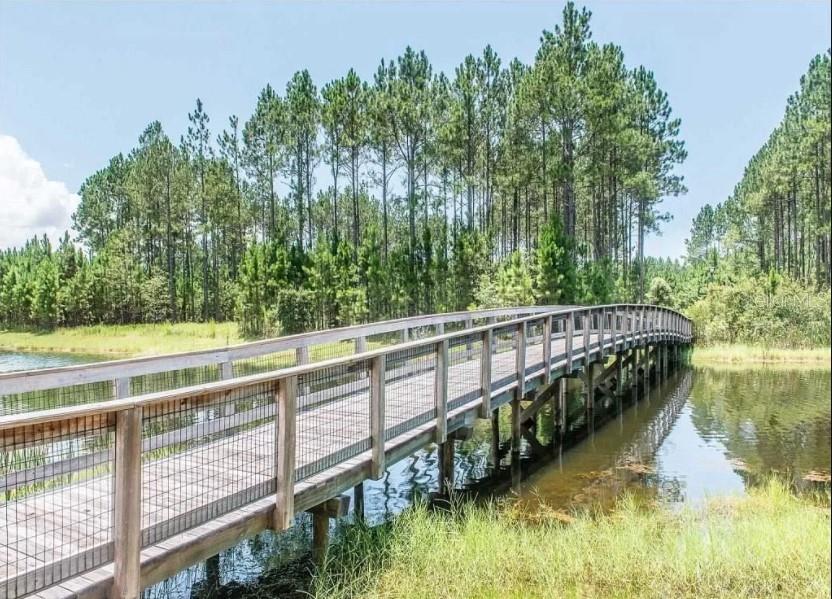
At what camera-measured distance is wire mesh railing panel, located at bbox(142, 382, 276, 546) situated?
3.60 m

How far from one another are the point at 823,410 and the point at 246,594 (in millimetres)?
4513

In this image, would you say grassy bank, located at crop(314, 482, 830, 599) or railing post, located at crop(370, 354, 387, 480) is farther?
railing post, located at crop(370, 354, 387, 480)

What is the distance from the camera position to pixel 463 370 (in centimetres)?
741

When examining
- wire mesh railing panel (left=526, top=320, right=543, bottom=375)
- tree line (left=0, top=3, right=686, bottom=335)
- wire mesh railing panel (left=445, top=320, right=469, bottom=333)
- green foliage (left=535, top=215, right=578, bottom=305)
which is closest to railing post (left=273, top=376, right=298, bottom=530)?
wire mesh railing panel (left=526, top=320, right=543, bottom=375)

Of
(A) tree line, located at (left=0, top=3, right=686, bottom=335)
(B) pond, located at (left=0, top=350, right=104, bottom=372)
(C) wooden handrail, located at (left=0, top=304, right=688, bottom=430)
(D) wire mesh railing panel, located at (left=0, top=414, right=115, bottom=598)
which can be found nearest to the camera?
(C) wooden handrail, located at (left=0, top=304, right=688, bottom=430)

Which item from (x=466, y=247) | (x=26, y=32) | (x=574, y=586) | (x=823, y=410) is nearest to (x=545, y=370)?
(x=574, y=586)

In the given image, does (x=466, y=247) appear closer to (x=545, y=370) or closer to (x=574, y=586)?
(x=545, y=370)

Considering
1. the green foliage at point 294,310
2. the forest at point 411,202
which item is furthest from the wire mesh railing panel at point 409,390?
the green foliage at point 294,310

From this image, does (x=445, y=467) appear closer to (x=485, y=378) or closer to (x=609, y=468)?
(x=485, y=378)

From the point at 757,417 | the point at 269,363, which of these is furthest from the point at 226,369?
the point at 757,417

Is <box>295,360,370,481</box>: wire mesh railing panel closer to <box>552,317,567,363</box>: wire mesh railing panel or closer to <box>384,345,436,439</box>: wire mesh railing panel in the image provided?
<box>384,345,436,439</box>: wire mesh railing panel

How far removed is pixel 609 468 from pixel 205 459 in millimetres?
6184

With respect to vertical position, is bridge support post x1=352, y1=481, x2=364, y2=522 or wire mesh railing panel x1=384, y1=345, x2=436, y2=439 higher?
wire mesh railing panel x1=384, y1=345, x2=436, y2=439

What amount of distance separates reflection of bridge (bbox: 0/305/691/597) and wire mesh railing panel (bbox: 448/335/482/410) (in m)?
0.02
